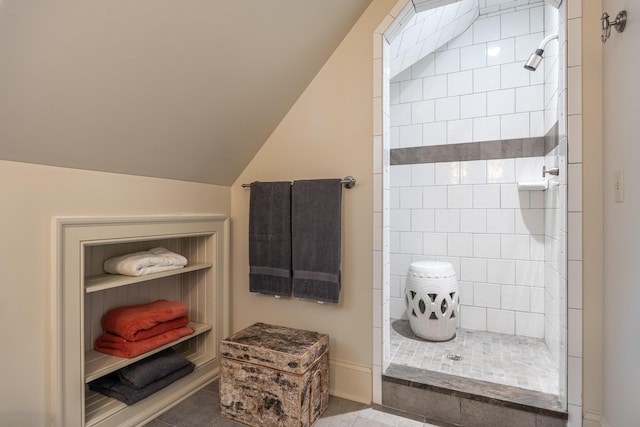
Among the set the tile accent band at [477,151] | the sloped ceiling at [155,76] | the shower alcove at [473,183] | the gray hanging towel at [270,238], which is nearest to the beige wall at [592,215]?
the shower alcove at [473,183]

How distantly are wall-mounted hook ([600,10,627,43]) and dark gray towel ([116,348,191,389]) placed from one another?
2407 mm

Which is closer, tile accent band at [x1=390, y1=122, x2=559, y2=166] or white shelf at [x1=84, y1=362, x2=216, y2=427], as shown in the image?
white shelf at [x1=84, y1=362, x2=216, y2=427]

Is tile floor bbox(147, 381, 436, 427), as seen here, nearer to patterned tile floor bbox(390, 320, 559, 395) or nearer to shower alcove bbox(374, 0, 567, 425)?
shower alcove bbox(374, 0, 567, 425)

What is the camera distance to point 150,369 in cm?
161

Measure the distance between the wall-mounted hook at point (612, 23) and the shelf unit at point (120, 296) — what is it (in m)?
2.01

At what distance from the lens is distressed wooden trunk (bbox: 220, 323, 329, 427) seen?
1495 millimetres

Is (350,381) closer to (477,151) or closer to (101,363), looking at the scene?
(101,363)

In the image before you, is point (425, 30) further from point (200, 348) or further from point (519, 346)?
point (200, 348)

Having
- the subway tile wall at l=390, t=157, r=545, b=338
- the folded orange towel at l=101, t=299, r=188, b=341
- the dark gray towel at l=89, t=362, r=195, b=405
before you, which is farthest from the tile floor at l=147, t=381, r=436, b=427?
the subway tile wall at l=390, t=157, r=545, b=338

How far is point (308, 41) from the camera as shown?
168 cm

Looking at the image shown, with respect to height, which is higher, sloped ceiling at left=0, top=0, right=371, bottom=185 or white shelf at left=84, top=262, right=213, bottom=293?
sloped ceiling at left=0, top=0, right=371, bottom=185

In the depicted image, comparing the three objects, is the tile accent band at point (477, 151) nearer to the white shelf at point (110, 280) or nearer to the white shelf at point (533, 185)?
the white shelf at point (533, 185)

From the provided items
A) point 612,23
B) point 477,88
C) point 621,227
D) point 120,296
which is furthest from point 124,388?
point 477,88

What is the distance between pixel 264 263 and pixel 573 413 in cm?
161
